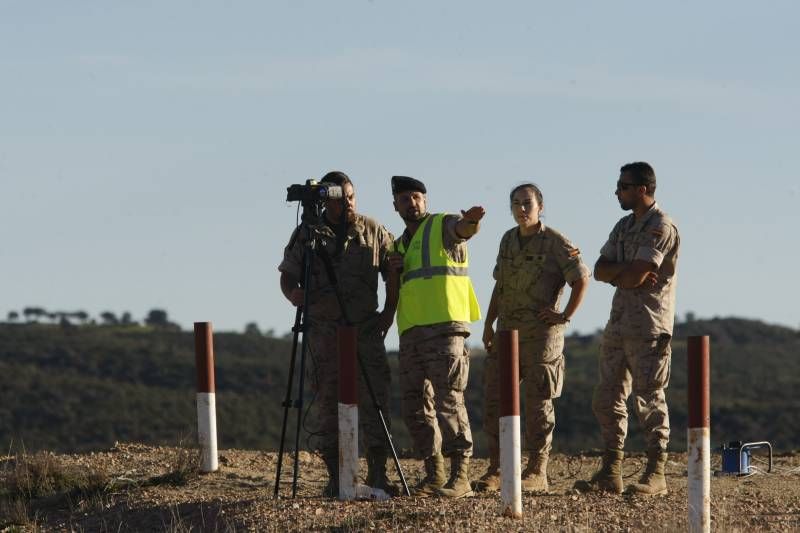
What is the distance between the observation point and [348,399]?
36.9ft

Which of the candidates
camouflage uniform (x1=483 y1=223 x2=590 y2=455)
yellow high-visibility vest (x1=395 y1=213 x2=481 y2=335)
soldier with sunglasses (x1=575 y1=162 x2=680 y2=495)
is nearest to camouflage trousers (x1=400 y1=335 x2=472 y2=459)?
yellow high-visibility vest (x1=395 y1=213 x2=481 y2=335)

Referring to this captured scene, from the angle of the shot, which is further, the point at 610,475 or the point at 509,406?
the point at 610,475

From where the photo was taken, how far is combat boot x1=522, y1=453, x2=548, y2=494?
12.1 m

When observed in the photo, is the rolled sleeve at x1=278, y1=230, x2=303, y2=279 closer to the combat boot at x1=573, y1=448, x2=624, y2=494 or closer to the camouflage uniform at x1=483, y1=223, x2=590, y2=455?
the camouflage uniform at x1=483, y1=223, x2=590, y2=455

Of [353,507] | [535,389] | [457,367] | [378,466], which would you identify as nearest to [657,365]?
[535,389]

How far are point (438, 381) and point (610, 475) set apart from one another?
58.9 inches

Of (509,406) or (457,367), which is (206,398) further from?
(509,406)

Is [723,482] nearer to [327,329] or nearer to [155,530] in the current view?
[327,329]

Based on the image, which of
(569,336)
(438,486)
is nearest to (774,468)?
(438,486)

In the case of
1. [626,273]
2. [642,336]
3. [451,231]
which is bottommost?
[642,336]

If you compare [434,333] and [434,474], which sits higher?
[434,333]

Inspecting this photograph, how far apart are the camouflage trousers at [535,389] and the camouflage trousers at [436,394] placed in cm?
38

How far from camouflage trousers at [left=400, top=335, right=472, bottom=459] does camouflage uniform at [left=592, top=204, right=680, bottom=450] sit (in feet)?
3.42

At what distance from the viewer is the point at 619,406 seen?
12.0m
